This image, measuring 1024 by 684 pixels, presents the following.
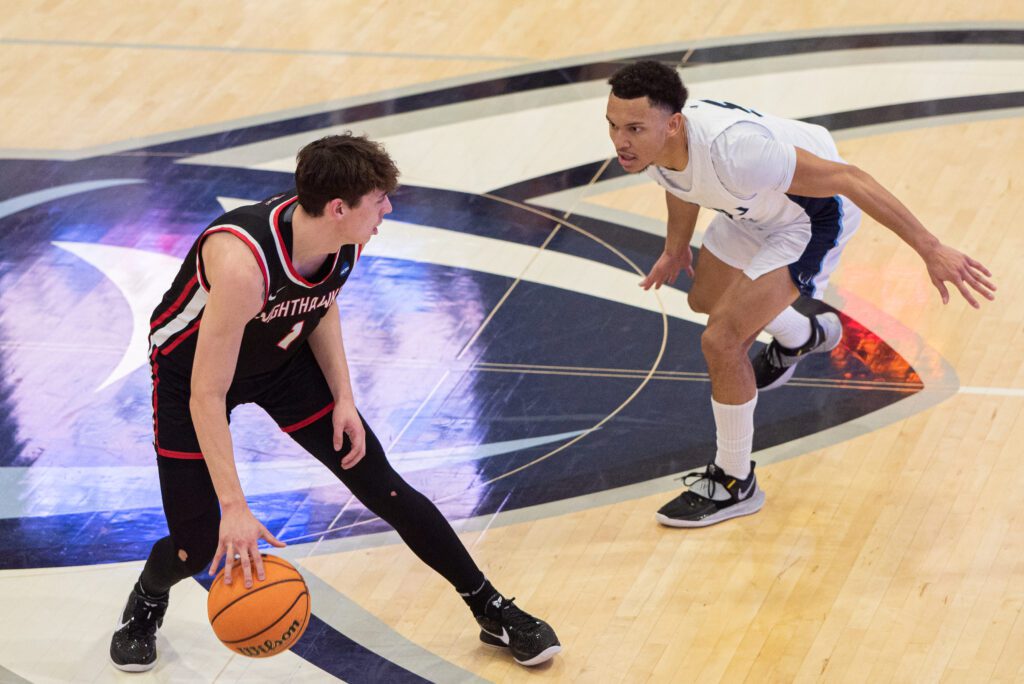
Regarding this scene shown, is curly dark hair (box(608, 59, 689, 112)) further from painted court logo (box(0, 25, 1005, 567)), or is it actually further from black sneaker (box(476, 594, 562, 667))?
black sneaker (box(476, 594, 562, 667))

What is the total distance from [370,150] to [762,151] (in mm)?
1421

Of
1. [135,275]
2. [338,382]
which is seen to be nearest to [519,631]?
[338,382]

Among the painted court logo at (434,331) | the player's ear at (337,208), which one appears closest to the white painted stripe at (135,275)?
the painted court logo at (434,331)

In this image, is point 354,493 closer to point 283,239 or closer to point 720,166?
point 283,239

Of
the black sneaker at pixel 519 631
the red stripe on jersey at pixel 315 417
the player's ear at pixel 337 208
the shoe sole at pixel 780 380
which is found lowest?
the shoe sole at pixel 780 380

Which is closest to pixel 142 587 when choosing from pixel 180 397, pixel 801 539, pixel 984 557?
pixel 180 397

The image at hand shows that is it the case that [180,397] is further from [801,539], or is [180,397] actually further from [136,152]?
[136,152]

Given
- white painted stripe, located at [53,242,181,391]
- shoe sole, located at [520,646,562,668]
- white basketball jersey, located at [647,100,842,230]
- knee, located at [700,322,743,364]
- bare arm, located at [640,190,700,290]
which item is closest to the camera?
shoe sole, located at [520,646,562,668]

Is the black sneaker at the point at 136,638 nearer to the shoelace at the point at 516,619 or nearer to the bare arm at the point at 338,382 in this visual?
the bare arm at the point at 338,382

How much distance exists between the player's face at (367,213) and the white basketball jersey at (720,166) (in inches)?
49.9

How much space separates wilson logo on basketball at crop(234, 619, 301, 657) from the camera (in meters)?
3.64

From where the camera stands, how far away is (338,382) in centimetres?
385

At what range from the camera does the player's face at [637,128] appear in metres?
4.22

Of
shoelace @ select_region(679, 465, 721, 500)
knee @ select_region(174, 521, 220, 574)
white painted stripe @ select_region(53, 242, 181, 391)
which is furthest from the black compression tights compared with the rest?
white painted stripe @ select_region(53, 242, 181, 391)
